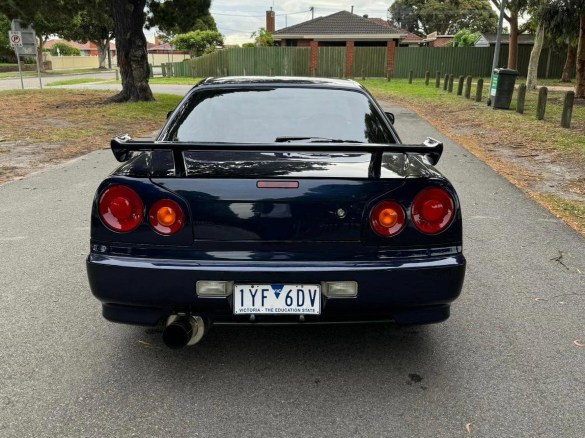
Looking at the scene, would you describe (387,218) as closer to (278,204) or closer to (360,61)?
(278,204)

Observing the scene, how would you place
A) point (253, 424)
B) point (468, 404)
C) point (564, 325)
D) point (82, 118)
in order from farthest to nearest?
point (82, 118), point (564, 325), point (468, 404), point (253, 424)

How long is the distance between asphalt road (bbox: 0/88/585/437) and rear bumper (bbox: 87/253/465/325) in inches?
14.1

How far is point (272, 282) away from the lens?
266 centimetres

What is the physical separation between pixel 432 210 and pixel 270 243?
0.83 meters

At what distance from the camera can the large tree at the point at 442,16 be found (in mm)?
73500

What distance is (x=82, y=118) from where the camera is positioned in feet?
49.2

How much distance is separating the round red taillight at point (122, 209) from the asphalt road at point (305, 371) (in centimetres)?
81

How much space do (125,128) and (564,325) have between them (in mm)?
11927

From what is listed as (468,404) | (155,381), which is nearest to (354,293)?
(468,404)

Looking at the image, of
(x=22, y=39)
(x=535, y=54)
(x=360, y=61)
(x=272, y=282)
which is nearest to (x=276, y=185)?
(x=272, y=282)

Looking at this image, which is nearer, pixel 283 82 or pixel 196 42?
pixel 283 82

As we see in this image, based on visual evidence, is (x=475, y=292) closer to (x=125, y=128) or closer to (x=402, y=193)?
(x=402, y=193)

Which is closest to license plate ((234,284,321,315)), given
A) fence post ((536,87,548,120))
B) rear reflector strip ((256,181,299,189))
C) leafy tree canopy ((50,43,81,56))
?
rear reflector strip ((256,181,299,189))

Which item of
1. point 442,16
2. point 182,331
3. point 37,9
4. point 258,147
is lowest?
point 182,331
